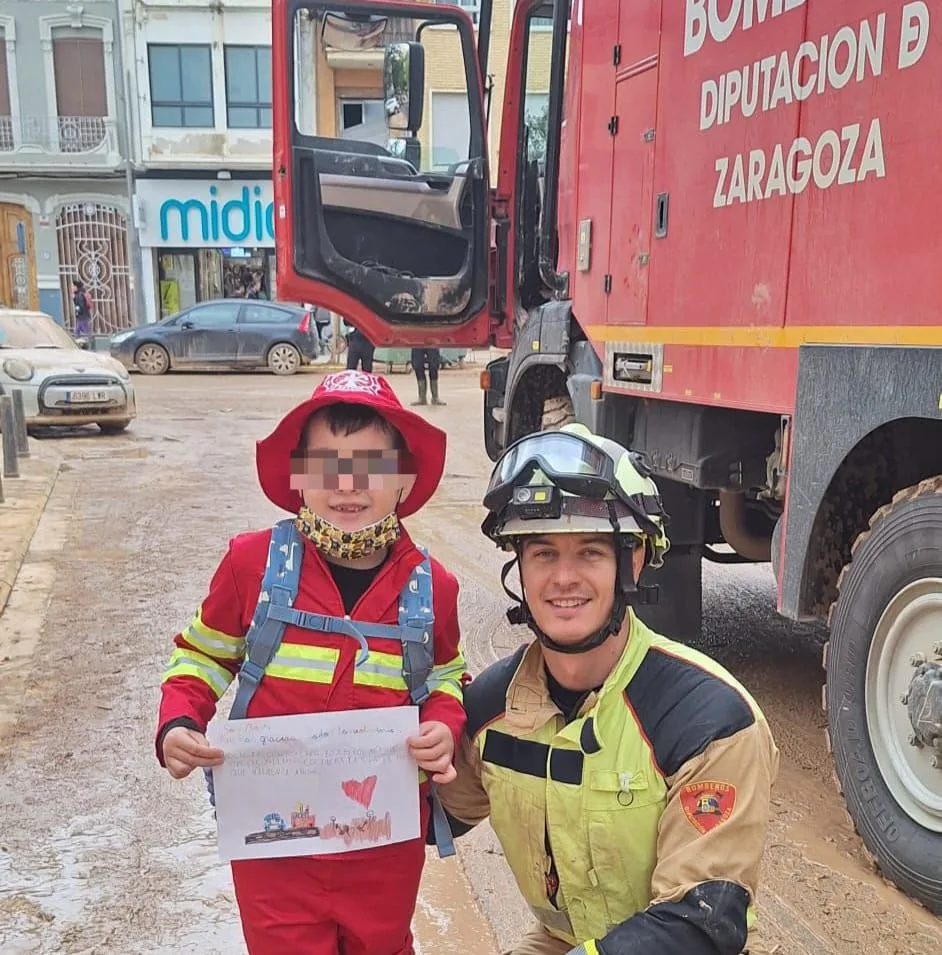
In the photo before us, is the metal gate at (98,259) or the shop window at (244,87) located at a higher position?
the shop window at (244,87)

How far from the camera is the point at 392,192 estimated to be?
6176mm

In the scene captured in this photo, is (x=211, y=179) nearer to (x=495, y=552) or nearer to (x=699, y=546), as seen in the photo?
(x=495, y=552)

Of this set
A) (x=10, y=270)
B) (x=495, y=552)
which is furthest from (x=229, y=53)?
(x=495, y=552)

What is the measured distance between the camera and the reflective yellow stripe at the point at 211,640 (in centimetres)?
205

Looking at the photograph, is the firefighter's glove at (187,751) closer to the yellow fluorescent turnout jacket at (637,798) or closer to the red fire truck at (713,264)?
the yellow fluorescent turnout jacket at (637,798)

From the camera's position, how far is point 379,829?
76.9 inches

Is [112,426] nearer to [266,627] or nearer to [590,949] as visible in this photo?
[266,627]

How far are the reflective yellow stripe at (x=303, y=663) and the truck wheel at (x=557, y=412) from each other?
3727mm

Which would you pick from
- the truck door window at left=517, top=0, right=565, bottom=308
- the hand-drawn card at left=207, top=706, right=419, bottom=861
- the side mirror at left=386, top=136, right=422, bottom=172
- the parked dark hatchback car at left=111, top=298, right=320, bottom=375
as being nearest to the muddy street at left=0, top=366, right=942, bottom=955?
the hand-drawn card at left=207, top=706, right=419, bottom=861

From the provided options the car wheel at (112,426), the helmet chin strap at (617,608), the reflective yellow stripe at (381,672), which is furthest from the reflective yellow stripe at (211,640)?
the car wheel at (112,426)

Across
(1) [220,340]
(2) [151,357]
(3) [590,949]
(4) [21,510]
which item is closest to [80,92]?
(2) [151,357]

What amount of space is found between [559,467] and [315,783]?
29.9 inches

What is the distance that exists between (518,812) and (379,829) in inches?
12.3

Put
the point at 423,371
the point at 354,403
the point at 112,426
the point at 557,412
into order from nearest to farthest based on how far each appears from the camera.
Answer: the point at 354,403
the point at 557,412
the point at 112,426
the point at 423,371
